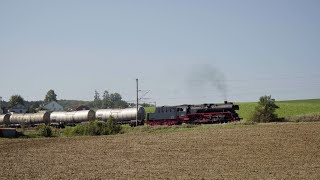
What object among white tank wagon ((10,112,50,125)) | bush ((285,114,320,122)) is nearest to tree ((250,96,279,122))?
bush ((285,114,320,122))

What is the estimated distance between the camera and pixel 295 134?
33.4 m

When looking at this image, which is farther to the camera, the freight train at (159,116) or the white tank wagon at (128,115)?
the white tank wagon at (128,115)

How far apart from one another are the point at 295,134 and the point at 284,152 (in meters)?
9.11

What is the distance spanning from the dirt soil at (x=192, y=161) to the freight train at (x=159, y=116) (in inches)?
699

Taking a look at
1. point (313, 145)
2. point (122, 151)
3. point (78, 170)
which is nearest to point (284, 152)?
point (313, 145)

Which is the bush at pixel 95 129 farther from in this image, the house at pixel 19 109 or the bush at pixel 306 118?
the house at pixel 19 109

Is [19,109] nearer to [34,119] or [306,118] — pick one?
[34,119]

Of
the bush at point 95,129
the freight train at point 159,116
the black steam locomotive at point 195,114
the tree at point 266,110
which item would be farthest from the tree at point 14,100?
the tree at point 266,110

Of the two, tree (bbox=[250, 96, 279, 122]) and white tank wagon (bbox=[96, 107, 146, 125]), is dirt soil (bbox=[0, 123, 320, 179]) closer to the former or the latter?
tree (bbox=[250, 96, 279, 122])

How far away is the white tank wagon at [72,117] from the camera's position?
69250mm

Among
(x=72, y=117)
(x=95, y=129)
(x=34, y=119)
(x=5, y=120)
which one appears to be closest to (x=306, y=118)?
(x=95, y=129)

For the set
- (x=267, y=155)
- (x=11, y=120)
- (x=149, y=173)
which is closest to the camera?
(x=149, y=173)

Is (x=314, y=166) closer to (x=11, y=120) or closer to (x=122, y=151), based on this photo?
(x=122, y=151)

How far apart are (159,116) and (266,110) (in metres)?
14.7
